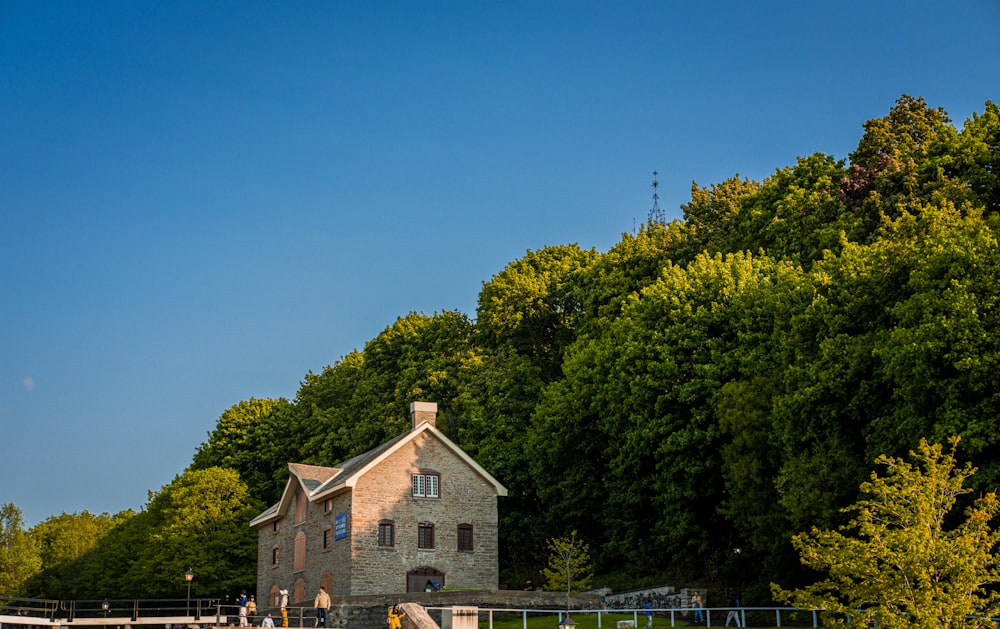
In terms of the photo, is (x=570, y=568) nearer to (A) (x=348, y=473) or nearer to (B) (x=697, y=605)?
(A) (x=348, y=473)

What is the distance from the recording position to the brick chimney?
53844 millimetres

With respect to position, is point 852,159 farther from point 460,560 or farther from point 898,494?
point 898,494

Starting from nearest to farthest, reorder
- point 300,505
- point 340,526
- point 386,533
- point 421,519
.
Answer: point 386,533
point 340,526
point 421,519
point 300,505

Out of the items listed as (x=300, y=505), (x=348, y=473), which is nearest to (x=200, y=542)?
(x=300, y=505)

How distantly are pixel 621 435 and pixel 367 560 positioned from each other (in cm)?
1283

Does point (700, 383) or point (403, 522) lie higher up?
point (700, 383)

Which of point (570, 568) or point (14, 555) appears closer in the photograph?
point (570, 568)

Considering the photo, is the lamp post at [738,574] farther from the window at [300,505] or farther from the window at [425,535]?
the window at [300,505]

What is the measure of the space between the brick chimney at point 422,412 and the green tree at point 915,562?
2872 centimetres

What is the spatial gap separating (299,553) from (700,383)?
22.3m

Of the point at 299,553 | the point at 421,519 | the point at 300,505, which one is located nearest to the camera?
the point at 421,519

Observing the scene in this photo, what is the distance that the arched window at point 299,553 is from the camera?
5466 centimetres

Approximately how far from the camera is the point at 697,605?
125 feet

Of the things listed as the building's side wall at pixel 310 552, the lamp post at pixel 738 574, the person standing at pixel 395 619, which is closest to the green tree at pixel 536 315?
the building's side wall at pixel 310 552
